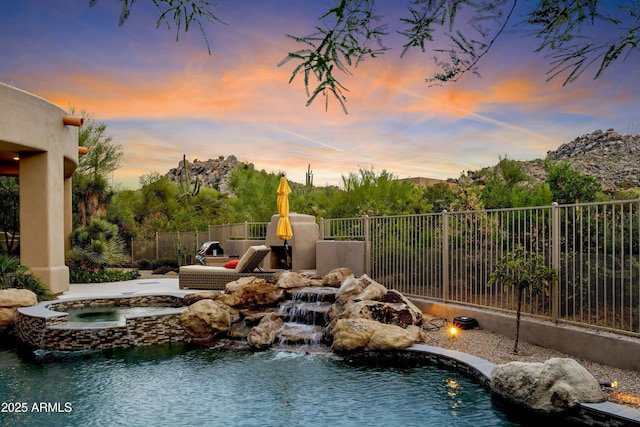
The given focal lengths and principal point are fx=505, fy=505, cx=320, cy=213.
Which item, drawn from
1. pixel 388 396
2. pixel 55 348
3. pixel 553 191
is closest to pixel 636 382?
pixel 388 396

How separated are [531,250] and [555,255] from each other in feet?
1.35

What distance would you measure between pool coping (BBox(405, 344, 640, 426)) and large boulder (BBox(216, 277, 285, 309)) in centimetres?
395

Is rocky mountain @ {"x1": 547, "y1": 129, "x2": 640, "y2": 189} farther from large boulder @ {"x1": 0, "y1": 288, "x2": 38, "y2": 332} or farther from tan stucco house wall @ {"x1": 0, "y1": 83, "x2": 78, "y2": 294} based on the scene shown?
large boulder @ {"x1": 0, "y1": 288, "x2": 38, "y2": 332}

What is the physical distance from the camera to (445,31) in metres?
2.64

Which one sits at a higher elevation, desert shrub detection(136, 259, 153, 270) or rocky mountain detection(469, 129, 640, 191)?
rocky mountain detection(469, 129, 640, 191)

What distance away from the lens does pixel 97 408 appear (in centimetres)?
571

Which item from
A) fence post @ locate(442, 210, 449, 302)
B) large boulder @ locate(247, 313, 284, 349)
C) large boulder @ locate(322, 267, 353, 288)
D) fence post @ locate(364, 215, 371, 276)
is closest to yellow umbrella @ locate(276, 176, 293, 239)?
large boulder @ locate(322, 267, 353, 288)

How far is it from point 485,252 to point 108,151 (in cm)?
2301

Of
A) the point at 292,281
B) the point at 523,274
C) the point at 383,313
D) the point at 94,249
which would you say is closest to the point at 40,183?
the point at 94,249

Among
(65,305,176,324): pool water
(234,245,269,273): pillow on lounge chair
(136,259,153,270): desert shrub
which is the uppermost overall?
(234,245,269,273): pillow on lounge chair

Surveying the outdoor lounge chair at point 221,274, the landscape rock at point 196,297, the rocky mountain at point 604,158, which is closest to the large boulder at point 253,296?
the landscape rock at point 196,297

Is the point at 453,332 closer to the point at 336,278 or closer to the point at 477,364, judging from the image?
the point at 477,364

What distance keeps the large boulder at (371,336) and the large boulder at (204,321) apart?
247 cm

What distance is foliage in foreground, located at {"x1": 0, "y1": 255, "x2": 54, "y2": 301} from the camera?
37.5 feet
